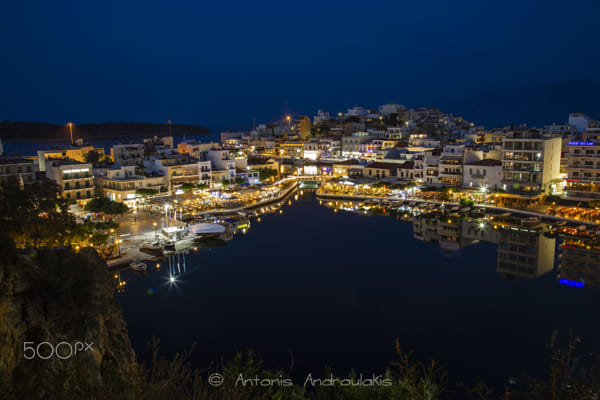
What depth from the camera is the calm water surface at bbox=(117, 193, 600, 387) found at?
948cm

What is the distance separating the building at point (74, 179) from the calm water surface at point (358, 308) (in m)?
8.21

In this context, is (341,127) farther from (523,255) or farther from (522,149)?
(523,255)

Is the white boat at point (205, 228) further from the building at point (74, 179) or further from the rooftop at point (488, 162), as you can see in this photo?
the rooftop at point (488, 162)

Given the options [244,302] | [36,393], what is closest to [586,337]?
[244,302]

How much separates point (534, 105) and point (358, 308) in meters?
87.7

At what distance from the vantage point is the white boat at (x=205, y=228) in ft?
61.0

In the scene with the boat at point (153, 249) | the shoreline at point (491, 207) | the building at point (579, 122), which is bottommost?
the boat at point (153, 249)

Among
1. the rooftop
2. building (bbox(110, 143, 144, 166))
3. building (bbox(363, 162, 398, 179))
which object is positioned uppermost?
building (bbox(110, 143, 144, 166))

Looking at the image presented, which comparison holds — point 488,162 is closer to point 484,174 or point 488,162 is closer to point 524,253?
point 484,174

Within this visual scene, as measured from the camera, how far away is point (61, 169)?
2100cm

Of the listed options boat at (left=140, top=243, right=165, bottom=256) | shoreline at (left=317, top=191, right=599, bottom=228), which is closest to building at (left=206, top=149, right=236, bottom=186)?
shoreline at (left=317, top=191, right=599, bottom=228)

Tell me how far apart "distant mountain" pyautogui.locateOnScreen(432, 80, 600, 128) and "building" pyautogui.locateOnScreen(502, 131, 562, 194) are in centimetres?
5145

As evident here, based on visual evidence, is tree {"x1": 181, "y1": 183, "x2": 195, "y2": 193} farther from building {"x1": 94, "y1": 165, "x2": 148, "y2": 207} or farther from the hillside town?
building {"x1": 94, "y1": 165, "x2": 148, "y2": 207}

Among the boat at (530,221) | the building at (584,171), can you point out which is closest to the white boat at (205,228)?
the boat at (530,221)
